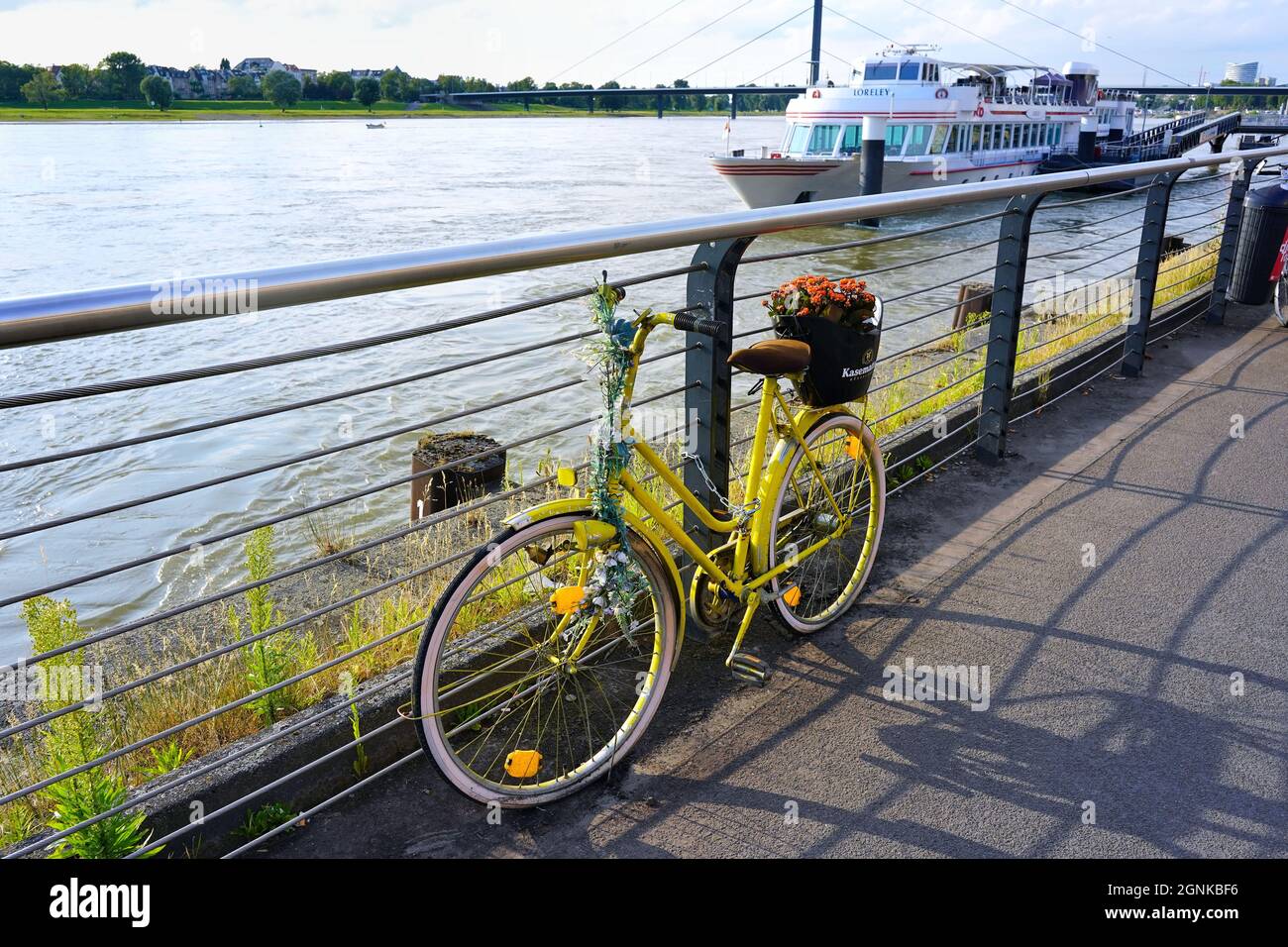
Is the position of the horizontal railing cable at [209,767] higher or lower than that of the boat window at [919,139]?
lower

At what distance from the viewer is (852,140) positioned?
113ft

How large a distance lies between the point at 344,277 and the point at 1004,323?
3.66 m

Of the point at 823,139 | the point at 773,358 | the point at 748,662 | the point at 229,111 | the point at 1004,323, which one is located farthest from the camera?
the point at 229,111

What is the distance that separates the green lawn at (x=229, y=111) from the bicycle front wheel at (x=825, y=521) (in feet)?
309

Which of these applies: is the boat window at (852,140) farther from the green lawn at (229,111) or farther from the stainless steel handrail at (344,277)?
the green lawn at (229,111)

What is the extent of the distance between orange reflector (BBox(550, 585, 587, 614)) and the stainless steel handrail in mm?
787

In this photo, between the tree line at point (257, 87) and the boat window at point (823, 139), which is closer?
the boat window at point (823, 139)

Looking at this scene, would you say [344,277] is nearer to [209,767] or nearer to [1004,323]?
[209,767]

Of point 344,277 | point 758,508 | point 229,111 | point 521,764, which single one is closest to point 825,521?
point 758,508

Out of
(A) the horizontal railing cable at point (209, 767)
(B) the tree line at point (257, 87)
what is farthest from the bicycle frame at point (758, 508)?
(B) the tree line at point (257, 87)

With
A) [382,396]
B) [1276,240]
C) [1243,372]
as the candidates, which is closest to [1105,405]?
[1243,372]

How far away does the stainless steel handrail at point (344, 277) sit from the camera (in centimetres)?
180

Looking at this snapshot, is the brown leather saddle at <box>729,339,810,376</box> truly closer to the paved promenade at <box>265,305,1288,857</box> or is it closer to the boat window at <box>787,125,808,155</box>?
the paved promenade at <box>265,305,1288,857</box>
